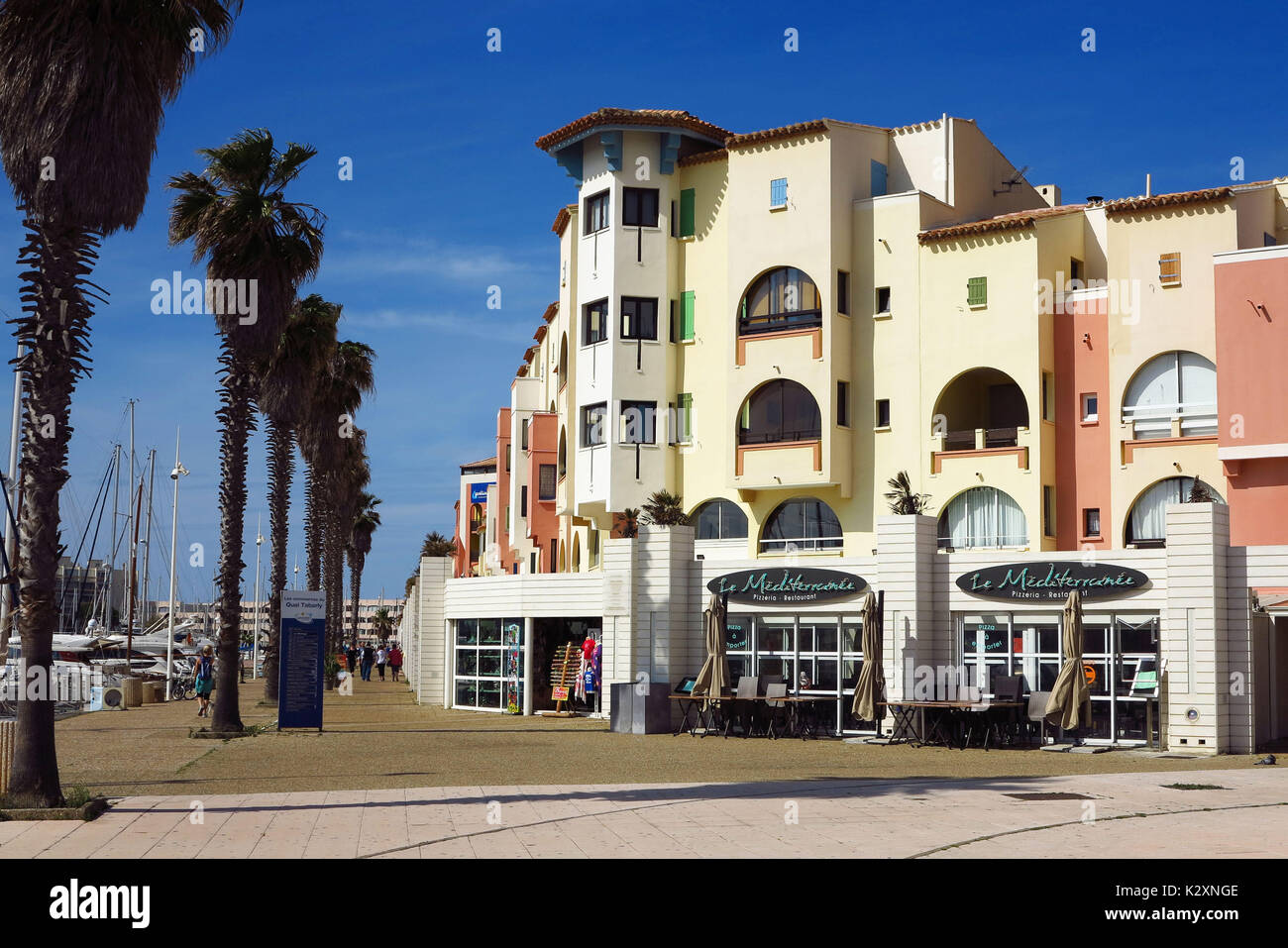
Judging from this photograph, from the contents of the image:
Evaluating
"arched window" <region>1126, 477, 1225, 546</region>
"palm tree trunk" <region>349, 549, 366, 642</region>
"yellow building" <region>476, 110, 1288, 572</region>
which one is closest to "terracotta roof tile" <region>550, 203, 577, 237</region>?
"yellow building" <region>476, 110, 1288, 572</region>

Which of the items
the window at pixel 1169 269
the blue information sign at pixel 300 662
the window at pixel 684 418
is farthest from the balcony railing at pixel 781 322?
the blue information sign at pixel 300 662

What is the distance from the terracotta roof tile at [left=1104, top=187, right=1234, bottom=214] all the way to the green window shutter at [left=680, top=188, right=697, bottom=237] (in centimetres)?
1185

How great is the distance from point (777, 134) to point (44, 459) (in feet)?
89.6

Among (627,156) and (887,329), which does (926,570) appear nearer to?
(887,329)

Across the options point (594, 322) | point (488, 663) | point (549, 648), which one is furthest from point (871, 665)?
point (594, 322)

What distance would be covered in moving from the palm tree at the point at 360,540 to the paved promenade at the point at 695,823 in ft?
215

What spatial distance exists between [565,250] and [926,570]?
832 inches

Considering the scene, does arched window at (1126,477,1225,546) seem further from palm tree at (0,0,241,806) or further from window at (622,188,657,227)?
palm tree at (0,0,241,806)

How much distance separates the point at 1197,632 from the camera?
2428cm

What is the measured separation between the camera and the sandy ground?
18.9m

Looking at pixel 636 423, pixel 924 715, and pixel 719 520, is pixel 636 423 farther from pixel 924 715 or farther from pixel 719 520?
pixel 924 715

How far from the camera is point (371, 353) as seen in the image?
1854 inches
